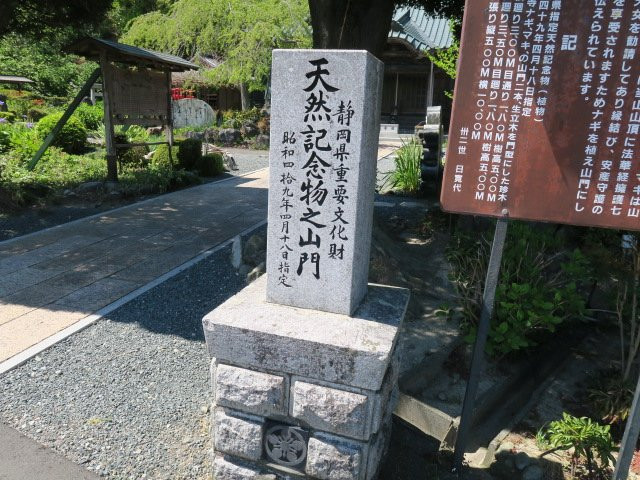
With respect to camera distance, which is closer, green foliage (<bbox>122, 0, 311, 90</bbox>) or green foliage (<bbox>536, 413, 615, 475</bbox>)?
green foliage (<bbox>536, 413, 615, 475</bbox>)

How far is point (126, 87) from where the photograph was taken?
356 inches

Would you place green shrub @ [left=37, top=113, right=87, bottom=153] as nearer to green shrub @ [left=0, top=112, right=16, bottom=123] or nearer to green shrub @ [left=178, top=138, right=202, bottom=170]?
green shrub @ [left=0, top=112, right=16, bottom=123]

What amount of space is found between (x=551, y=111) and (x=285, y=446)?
2007 millimetres

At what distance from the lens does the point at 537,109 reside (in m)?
2.12

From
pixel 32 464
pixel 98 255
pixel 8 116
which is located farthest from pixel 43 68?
pixel 32 464

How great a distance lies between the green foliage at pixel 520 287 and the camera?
3127 millimetres

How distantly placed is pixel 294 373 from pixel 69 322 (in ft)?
8.51

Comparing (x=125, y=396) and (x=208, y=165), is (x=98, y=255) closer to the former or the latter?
(x=125, y=396)

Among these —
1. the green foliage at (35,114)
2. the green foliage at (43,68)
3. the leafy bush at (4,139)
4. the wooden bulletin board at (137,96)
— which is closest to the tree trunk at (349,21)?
the wooden bulletin board at (137,96)

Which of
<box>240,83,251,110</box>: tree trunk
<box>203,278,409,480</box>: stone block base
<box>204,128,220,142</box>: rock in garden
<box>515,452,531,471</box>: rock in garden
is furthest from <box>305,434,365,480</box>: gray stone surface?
<box>240,83,251,110</box>: tree trunk

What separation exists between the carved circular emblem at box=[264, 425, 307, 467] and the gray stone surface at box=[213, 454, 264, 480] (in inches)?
5.8

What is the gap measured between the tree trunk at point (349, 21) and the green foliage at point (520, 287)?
2416 mm

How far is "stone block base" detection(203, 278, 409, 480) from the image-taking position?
2.25 m

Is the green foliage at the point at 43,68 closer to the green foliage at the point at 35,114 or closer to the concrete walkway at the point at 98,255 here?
the green foliage at the point at 35,114
